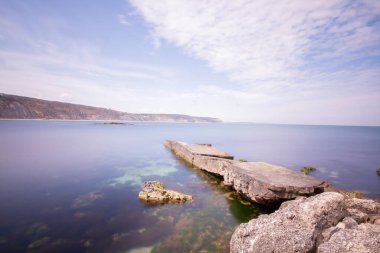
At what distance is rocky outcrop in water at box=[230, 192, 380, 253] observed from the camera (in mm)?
5273

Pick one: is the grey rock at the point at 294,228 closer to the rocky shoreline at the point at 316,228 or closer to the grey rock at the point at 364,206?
the rocky shoreline at the point at 316,228

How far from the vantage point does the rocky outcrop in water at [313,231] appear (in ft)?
17.3

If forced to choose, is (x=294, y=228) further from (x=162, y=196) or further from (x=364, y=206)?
(x=162, y=196)

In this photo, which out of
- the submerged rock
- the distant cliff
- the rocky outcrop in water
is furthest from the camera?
the distant cliff

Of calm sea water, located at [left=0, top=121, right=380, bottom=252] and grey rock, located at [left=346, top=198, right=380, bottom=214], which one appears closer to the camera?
grey rock, located at [left=346, top=198, right=380, bottom=214]

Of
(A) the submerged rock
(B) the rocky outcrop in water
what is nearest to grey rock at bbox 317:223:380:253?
(B) the rocky outcrop in water

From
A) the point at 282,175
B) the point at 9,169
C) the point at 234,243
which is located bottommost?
the point at 9,169

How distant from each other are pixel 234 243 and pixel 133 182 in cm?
1163

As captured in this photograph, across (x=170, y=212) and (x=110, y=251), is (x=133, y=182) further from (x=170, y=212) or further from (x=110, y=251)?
(x=110, y=251)

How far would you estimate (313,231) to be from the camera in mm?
5898

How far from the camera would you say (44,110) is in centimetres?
15000

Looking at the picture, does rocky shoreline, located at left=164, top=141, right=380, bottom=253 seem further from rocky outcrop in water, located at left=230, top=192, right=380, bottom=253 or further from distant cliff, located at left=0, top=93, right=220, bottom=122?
distant cliff, located at left=0, top=93, right=220, bottom=122

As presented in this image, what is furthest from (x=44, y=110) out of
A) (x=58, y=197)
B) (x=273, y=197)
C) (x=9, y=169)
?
(x=273, y=197)

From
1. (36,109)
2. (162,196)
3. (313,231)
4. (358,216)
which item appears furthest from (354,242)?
(36,109)
